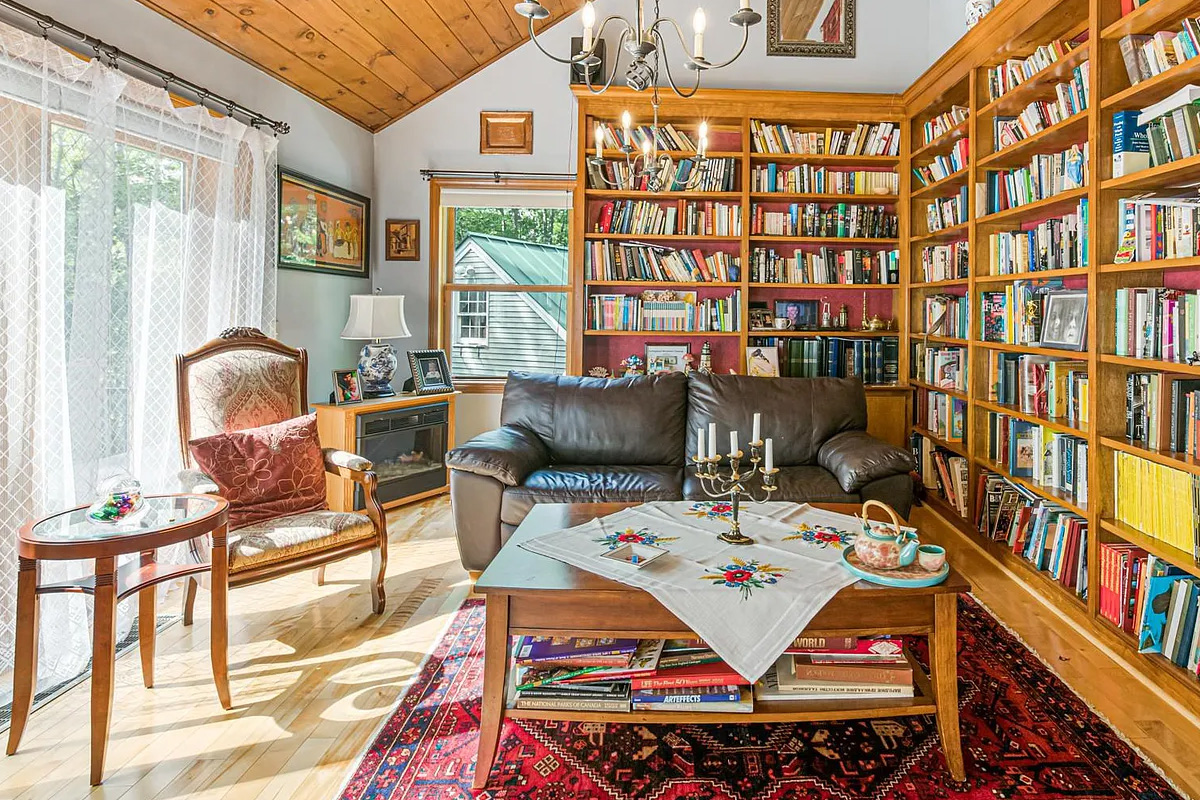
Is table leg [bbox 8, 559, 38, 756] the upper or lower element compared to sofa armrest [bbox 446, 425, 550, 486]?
lower

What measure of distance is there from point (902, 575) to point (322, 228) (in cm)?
378

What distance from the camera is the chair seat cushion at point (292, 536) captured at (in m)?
2.28

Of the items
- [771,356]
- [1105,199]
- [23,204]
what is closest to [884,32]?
[771,356]

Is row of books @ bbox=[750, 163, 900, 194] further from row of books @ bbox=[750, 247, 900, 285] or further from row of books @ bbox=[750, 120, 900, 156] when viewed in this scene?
row of books @ bbox=[750, 247, 900, 285]

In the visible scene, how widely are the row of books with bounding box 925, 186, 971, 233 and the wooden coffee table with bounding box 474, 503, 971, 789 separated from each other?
2.67m

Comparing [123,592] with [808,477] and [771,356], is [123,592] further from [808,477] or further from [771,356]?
[771,356]

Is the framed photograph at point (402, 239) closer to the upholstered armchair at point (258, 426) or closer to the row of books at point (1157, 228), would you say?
the upholstered armchair at point (258, 426)

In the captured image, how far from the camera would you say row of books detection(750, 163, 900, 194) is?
4.55 m

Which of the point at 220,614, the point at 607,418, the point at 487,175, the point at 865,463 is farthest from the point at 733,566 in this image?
the point at 487,175

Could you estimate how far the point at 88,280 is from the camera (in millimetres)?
2398

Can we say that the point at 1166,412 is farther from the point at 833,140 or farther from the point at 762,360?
the point at 833,140

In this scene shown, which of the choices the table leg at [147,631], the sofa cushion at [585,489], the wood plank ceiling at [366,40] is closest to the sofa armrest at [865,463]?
the sofa cushion at [585,489]

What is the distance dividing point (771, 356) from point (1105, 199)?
7.08ft

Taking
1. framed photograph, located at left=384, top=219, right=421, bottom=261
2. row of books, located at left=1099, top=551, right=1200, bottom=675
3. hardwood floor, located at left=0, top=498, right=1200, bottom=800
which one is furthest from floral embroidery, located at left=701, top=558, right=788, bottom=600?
framed photograph, located at left=384, top=219, right=421, bottom=261
